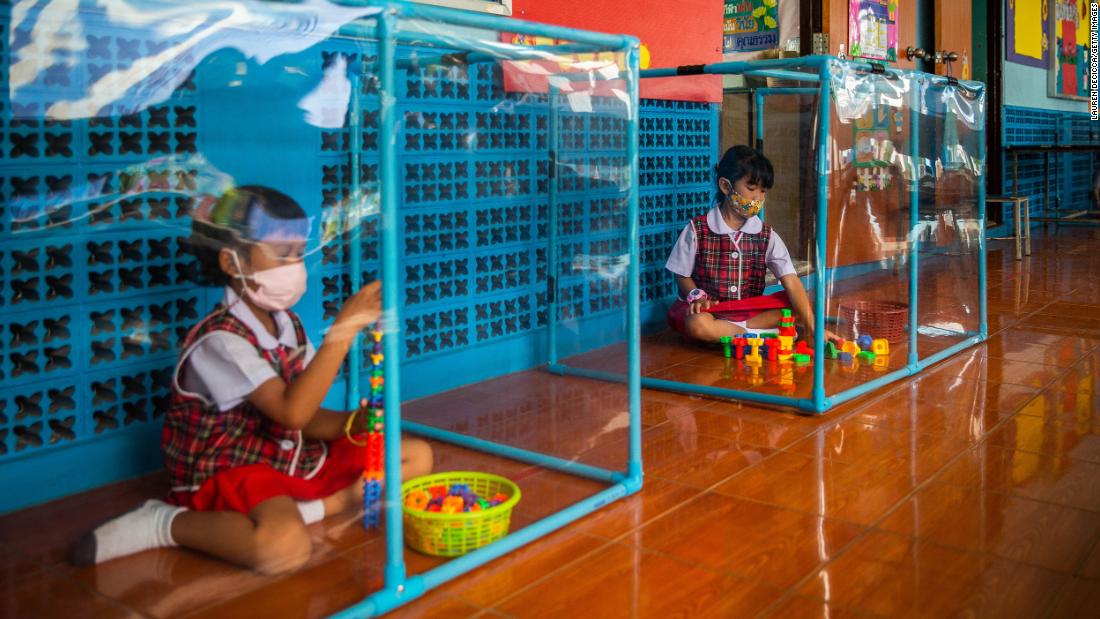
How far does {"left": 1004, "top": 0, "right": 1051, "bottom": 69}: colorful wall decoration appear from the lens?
821cm

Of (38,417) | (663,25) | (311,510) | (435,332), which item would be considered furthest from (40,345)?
(663,25)

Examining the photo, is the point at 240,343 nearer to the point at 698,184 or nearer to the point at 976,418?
the point at 976,418

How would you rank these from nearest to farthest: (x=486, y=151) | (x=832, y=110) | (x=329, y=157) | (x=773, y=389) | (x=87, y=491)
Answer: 1. (x=329, y=157)
2. (x=87, y=491)
3. (x=486, y=151)
4. (x=832, y=110)
5. (x=773, y=389)

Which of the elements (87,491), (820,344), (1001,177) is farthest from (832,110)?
(1001,177)

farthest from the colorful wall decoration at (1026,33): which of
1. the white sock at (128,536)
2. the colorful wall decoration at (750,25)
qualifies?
the white sock at (128,536)

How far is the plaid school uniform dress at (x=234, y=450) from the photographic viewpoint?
5.94ft

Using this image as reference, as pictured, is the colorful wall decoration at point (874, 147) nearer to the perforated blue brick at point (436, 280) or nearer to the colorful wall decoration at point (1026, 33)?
the perforated blue brick at point (436, 280)

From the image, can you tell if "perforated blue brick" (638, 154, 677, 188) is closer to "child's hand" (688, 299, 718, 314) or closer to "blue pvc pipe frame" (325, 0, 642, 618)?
"child's hand" (688, 299, 718, 314)

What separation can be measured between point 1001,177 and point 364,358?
773 centimetres

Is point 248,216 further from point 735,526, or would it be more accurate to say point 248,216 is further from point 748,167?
point 748,167

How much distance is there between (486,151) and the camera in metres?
2.62

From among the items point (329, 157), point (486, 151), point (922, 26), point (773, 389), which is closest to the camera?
point (329, 157)

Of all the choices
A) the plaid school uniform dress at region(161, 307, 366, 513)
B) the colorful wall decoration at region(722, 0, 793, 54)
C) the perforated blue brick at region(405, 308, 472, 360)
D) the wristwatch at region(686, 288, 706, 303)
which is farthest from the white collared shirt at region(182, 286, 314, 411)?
the colorful wall decoration at region(722, 0, 793, 54)

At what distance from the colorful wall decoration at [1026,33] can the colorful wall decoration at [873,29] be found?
239 centimetres
